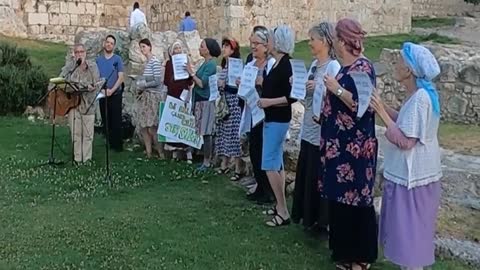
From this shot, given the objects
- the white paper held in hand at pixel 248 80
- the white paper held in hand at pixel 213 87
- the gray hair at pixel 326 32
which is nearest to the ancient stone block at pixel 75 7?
the white paper held in hand at pixel 213 87

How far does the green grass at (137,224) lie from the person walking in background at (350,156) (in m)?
0.40

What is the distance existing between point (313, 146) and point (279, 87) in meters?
0.77

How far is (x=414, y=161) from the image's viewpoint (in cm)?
478

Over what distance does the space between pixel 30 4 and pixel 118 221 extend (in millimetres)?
18272

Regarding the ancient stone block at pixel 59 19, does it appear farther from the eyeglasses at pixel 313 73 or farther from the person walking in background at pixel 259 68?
the eyeglasses at pixel 313 73

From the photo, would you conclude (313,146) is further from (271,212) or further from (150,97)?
(150,97)

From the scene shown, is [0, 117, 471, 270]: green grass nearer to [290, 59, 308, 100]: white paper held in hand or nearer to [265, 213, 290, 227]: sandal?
[265, 213, 290, 227]: sandal

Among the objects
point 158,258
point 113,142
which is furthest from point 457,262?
point 113,142

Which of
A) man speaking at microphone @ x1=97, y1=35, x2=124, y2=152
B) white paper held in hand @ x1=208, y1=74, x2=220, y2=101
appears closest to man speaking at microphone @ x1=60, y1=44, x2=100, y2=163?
man speaking at microphone @ x1=97, y1=35, x2=124, y2=152

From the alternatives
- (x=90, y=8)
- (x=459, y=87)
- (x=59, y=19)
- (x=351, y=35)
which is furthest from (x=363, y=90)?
(x=90, y=8)

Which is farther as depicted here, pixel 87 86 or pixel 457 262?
pixel 87 86

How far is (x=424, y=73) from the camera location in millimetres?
4719

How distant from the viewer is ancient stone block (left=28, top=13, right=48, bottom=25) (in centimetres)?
2319

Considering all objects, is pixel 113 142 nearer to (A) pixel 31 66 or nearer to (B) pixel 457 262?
(A) pixel 31 66
